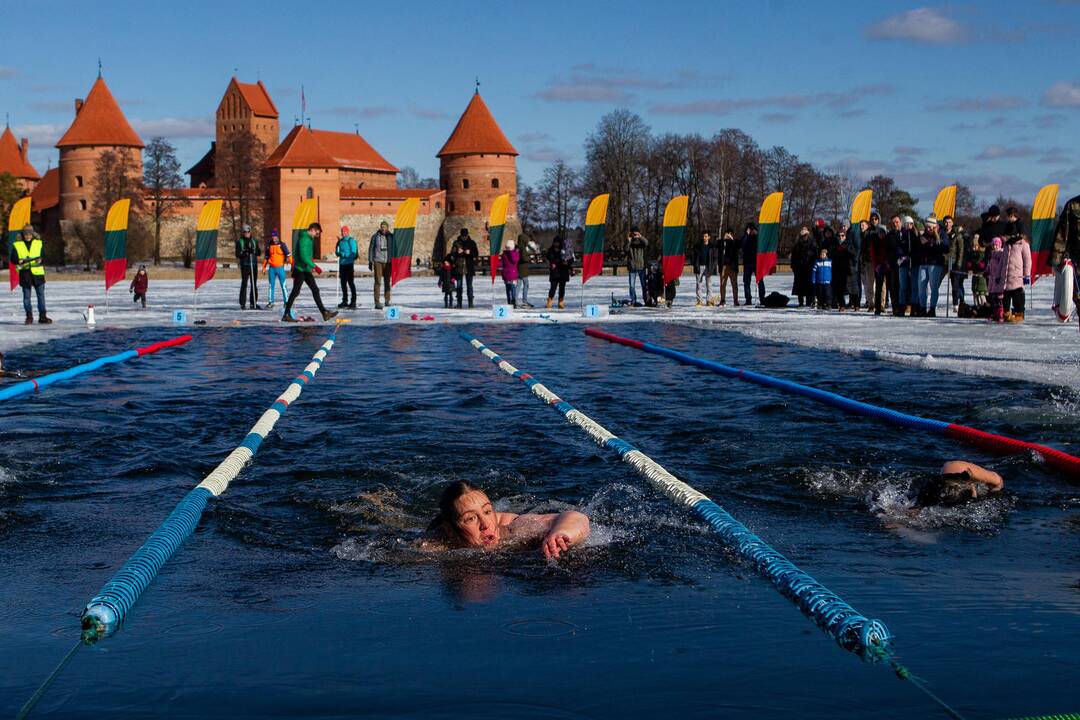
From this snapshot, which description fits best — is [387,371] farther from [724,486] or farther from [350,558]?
[350,558]

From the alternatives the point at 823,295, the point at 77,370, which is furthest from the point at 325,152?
the point at 77,370

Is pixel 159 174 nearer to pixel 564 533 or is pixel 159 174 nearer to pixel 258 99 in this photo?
pixel 258 99

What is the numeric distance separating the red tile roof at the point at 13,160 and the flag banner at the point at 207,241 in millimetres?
Result: 108741

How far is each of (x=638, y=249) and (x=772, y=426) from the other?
54.0 feet

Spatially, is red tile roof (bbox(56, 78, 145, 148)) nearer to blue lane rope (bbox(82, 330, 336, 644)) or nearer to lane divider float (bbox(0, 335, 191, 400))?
lane divider float (bbox(0, 335, 191, 400))

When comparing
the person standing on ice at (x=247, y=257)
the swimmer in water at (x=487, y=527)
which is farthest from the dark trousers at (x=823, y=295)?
the swimmer in water at (x=487, y=527)

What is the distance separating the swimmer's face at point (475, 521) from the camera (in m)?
5.00

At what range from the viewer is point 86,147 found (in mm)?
101250

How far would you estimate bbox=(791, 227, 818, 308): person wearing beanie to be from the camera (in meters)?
24.3

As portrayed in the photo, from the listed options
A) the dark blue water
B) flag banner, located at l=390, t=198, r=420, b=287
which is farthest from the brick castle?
the dark blue water

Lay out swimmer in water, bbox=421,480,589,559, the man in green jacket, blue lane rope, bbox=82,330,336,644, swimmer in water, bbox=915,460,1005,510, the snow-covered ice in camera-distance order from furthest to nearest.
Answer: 1. the man in green jacket
2. the snow-covered ice
3. swimmer in water, bbox=915,460,1005,510
4. swimmer in water, bbox=421,480,589,559
5. blue lane rope, bbox=82,330,336,644

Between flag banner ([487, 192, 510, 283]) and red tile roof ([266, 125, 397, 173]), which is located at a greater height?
red tile roof ([266, 125, 397, 173])

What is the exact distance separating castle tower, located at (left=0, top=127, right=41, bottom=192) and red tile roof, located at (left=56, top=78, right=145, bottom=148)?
971 inches

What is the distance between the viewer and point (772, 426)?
8.72 metres
